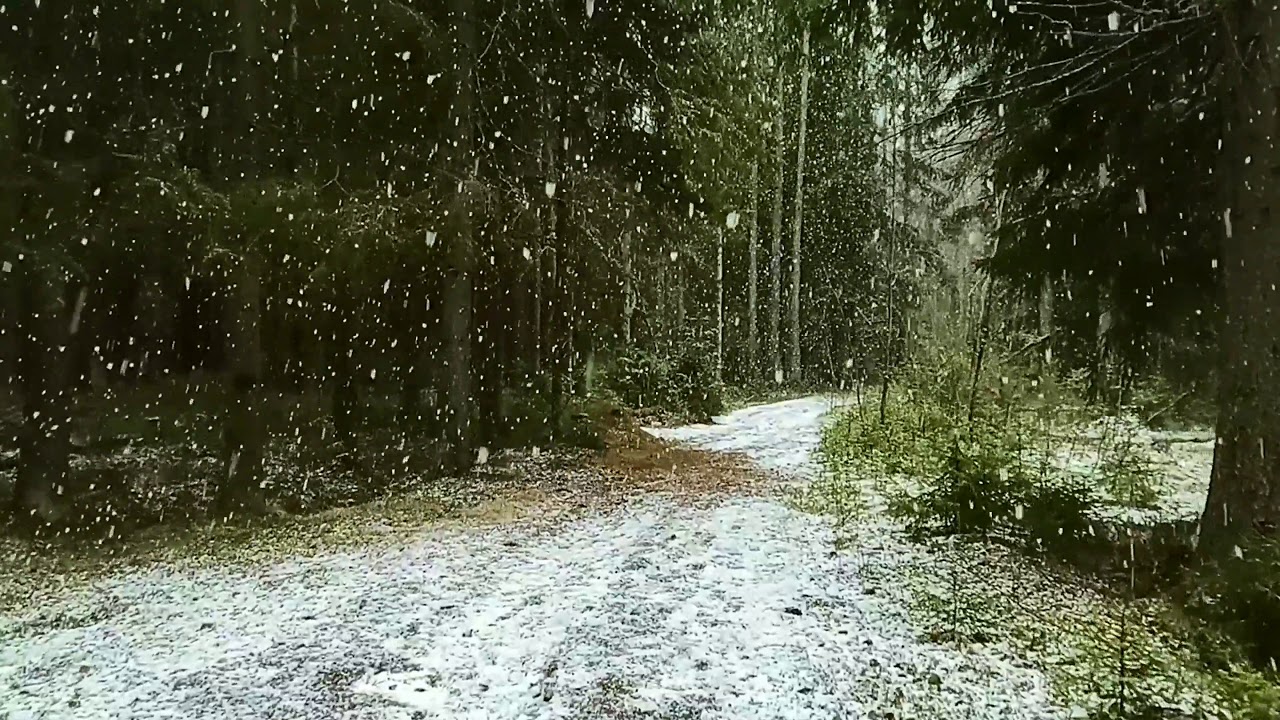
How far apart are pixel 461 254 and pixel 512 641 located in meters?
5.25

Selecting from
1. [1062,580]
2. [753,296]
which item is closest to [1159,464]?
[1062,580]

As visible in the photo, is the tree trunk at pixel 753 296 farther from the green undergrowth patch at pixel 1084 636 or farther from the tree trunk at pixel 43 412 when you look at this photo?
the tree trunk at pixel 43 412

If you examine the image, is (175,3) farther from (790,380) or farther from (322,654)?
(790,380)

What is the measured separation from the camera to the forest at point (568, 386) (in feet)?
15.2

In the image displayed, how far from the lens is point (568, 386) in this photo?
14250mm

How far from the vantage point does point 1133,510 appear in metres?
7.50

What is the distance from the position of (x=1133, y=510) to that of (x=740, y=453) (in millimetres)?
5819

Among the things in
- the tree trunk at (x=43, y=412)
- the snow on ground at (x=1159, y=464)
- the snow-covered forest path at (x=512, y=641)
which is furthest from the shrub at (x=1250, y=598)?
the tree trunk at (x=43, y=412)

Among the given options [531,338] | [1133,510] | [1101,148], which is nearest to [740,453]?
[531,338]

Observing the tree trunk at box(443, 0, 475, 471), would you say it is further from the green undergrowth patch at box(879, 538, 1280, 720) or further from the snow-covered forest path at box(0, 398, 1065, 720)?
the green undergrowth patch at box(879, 538, 1280, 720)

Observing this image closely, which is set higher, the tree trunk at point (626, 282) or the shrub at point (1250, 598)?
the tree trunk at point (626, 282)

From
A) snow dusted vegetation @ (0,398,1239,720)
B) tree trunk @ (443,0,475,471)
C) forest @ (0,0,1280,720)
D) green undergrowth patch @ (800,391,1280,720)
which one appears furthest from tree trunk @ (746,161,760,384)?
snow dusted vegetation @ (0,398,1239,720)

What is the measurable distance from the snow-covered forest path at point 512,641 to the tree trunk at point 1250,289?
72.8 inches

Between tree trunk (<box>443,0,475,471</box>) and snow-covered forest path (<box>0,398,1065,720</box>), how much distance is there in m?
3.04
